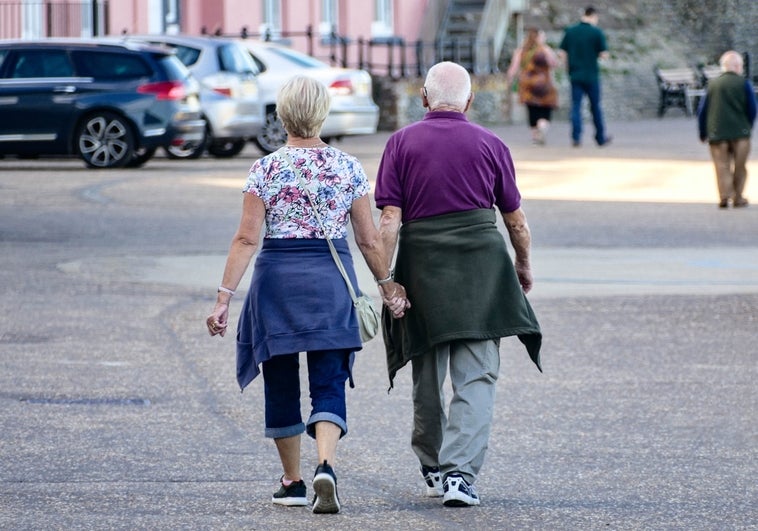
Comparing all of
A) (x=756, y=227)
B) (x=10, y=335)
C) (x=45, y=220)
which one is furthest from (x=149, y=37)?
(x=10, y=335)

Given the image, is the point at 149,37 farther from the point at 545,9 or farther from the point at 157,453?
the point at 157,453

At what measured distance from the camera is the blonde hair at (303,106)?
6121 millimetres

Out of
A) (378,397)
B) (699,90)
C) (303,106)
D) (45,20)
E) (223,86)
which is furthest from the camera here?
(699,90)

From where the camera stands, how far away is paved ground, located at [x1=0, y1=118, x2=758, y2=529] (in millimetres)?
6246

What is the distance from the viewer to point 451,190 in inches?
255

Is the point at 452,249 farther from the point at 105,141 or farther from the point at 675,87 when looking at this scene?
the point at 675,87

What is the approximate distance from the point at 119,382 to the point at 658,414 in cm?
256

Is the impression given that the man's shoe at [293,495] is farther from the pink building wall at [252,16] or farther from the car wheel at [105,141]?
the pink building wall at [252,16]

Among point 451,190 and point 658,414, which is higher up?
point 451,190

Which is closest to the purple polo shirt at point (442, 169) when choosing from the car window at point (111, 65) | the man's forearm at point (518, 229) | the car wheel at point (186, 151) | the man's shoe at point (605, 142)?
the man's forearm at point (518, 229)

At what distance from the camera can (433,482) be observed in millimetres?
6461

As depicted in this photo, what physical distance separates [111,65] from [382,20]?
1809 centimetres

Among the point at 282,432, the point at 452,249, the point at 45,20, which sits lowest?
the point at 282,432

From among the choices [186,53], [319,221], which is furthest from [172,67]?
[319,221]
